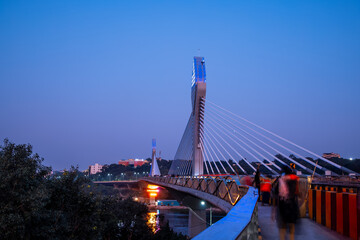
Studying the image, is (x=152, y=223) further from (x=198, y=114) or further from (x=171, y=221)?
(x=171, y=221)

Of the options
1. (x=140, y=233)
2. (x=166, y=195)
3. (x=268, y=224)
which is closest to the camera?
(x=268, y=224)

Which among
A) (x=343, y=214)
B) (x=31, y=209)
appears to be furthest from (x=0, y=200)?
(x=343, y=214)

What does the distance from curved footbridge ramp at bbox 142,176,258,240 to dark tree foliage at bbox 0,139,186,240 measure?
629cm

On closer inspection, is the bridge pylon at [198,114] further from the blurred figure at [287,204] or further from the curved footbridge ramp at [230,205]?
the blurred figure at [287,204]

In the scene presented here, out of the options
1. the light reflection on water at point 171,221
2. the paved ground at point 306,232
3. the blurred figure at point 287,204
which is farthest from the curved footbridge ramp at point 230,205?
the light reflection on water at point 171,221

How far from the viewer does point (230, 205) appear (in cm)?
1560

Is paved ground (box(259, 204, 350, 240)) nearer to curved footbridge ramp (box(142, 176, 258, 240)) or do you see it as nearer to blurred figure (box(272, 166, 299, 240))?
blurred figure (box(272, 166, 299, 240))

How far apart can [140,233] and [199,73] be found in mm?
21512

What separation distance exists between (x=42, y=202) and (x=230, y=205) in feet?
25.4

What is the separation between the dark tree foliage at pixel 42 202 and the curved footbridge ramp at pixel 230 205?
6286 mm

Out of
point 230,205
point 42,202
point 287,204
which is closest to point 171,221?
point 230,205

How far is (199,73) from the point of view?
140 feet

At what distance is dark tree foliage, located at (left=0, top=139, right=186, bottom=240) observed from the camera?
1319cm

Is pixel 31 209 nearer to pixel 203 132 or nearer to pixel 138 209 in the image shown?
pixel 138 209
